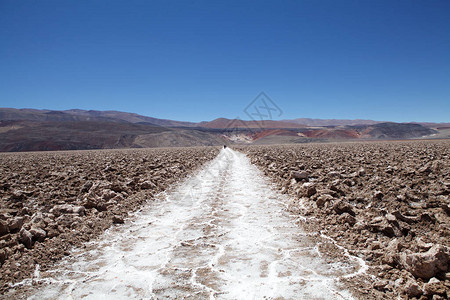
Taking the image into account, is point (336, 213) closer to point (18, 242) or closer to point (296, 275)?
point (296, 275)

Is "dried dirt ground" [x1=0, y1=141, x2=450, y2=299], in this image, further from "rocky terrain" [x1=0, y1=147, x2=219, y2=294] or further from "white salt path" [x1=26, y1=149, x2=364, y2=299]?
"white salt path" [x1=26, y1=149, x2=364, y2=299]

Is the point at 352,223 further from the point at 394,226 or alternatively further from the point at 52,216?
the point at 52,216

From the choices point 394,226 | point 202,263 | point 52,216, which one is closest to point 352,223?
point 394,226

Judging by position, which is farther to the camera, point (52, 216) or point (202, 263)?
point (52, 216)

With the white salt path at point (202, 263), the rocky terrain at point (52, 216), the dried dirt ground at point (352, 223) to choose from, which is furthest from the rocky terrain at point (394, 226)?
the rocky terrain at point (52, 216)

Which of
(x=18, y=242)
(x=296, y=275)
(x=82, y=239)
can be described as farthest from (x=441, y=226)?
(x=18, y=242)

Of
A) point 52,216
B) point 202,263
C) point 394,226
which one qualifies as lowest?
point 202,263

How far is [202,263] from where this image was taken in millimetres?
3543

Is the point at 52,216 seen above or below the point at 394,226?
below

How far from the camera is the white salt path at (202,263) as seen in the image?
114 inches

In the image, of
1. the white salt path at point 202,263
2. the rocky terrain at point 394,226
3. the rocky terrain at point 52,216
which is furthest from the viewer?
the rocky terrain at point 52,216

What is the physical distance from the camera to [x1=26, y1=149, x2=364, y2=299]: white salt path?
2.90 metres

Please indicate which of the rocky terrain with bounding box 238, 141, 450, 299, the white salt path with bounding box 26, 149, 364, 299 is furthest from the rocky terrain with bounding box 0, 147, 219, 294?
the rocky terrain with bounding box 238, 141, 450, 299

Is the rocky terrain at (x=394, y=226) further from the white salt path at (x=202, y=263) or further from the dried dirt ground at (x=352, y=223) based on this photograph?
the white salt path at (x=202, y=263)
